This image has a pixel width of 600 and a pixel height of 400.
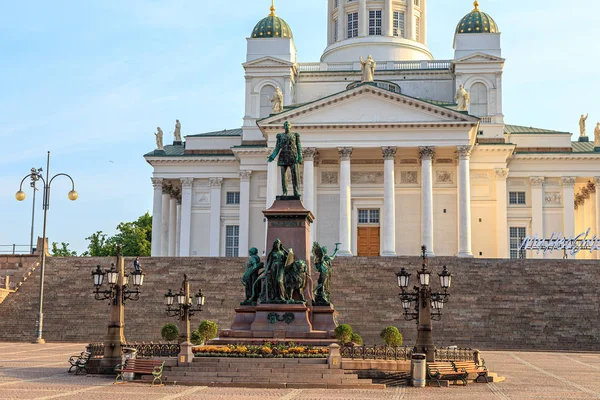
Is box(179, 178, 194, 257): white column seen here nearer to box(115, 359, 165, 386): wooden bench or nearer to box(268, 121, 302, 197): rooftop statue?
box(268, 121, 302, 197): rooftop statue

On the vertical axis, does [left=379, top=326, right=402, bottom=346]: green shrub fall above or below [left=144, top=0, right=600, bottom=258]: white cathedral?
below

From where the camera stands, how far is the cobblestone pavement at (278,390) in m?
20.0

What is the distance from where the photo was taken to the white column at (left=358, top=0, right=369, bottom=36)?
237 ft

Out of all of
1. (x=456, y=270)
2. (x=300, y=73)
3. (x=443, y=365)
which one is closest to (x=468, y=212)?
(x=456, y=270)

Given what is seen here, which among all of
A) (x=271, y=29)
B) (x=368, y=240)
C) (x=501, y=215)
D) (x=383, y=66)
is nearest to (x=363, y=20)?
(x=383, y=66)

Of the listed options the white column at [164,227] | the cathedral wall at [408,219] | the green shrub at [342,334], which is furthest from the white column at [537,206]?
the green shrub at [342,334]

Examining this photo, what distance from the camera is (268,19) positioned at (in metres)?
70.1

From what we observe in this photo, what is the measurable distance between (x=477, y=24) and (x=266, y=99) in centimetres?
1674

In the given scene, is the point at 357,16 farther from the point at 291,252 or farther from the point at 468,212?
the point at 291,252

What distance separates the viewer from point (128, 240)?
94438mm

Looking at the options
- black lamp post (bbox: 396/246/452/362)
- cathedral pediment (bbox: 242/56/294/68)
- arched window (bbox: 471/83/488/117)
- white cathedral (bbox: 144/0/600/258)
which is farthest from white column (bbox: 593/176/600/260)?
black lamp post (bbox: 396/246/452/362)

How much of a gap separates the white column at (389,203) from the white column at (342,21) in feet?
60.1

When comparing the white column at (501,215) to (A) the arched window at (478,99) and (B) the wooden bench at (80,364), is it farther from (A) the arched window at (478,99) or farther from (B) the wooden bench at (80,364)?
(B) the wooden bench at (80,364)

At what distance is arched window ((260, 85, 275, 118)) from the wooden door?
12052mm
